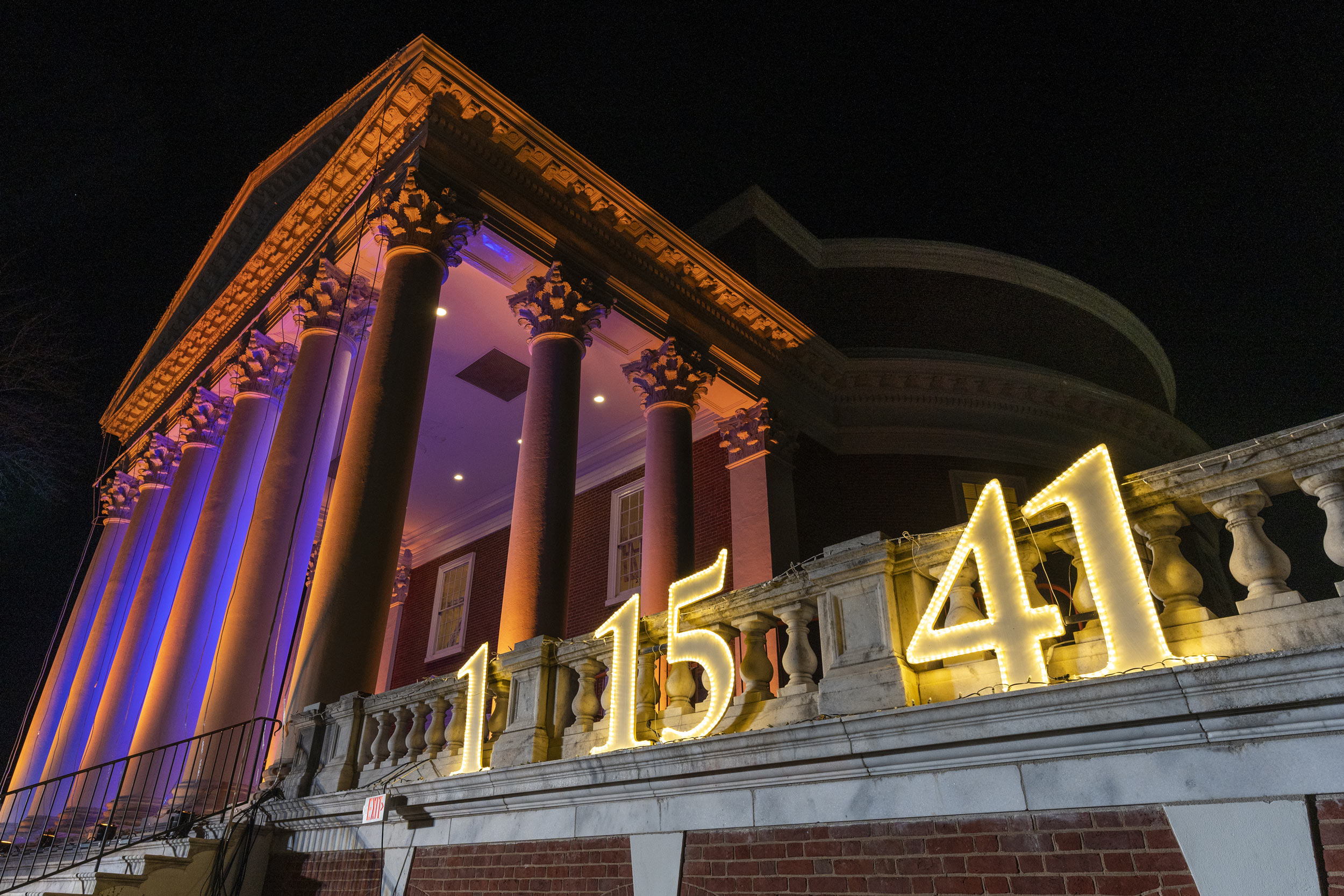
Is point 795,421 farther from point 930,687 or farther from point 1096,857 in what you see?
point 1096,857

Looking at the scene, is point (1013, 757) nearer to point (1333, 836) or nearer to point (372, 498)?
point (1333, 836)

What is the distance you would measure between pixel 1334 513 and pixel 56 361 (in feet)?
81.8

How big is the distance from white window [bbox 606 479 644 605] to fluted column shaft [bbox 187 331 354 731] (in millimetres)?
7391

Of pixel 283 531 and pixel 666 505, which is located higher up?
pixel 666 505

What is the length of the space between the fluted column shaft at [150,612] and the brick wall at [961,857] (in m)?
14.4

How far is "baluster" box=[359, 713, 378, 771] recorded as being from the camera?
9383mm

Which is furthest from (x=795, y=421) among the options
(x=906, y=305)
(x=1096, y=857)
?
(x=1096, y=857)

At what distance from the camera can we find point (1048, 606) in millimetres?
4609

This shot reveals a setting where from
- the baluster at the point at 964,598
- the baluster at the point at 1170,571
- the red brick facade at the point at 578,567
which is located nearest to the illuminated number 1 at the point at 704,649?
the baluster at the point at 964,598

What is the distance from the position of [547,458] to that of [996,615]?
808 cm

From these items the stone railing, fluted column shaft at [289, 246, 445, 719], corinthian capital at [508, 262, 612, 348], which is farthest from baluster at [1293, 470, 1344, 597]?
corinthian capital at [508, 262, 612, 348]

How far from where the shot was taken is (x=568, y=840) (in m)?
6.70

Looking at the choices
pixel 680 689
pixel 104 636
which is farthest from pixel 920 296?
pixel 104 636

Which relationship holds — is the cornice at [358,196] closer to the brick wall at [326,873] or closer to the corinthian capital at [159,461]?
the corinthian capital at [159,461]
